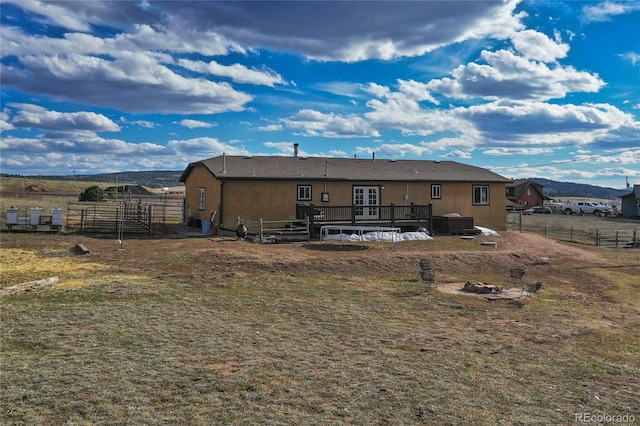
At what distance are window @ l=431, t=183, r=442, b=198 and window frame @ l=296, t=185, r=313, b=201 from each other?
24.5ft

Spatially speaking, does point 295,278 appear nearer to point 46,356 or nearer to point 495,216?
point 46,356

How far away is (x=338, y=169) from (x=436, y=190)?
590 cm

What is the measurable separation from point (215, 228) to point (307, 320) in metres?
15.5

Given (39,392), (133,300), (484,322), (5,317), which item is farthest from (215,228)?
(39,392)

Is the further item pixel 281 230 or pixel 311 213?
pixel 311 213

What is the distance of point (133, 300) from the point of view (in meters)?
9.91

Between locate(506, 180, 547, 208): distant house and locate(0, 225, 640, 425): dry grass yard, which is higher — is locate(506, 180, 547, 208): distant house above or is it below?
above

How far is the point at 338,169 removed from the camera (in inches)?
1033

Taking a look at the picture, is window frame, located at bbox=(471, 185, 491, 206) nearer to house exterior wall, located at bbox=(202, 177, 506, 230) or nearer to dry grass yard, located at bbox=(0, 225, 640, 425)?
house exterior wall, located at bbox=(202, 177, 506, 230)

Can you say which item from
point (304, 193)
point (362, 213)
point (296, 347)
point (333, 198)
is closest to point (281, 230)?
point (304, 193)

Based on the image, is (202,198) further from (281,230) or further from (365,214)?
(365,214)

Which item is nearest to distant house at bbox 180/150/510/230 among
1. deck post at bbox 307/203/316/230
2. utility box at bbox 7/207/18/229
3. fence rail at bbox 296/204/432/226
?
fence rail at bbox 296/204/432/226

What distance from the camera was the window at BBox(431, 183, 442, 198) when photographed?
2693 cm

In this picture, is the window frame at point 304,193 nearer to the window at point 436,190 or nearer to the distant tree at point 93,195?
the window at point 436,190
